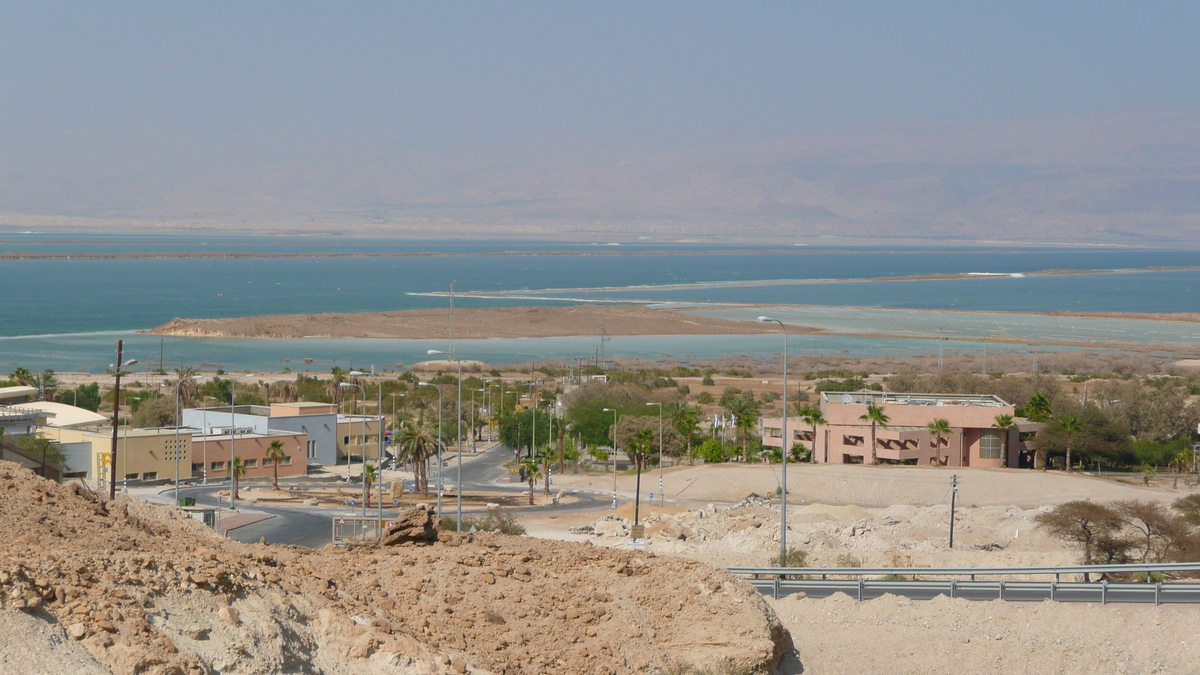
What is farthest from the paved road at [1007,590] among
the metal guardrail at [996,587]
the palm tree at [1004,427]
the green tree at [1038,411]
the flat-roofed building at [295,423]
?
the flat-roofed building at [295,423]

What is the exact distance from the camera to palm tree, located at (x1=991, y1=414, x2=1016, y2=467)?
5703 centimetres

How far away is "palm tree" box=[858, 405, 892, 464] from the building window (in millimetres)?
4349

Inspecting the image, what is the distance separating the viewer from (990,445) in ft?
189

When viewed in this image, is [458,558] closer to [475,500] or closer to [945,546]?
[945,546]

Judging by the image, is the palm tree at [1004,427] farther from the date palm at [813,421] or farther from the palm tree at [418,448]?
the palm tree at [418,448]

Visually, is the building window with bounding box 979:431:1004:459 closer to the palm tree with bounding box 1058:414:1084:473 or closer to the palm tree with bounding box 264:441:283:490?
the palm tree with bounding box 1058:414:1084:473

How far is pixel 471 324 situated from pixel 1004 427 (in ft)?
307

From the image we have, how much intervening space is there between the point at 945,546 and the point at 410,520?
25323mm

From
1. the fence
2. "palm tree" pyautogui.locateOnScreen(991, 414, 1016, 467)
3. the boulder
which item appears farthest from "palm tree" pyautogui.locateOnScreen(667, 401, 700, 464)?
the boulder

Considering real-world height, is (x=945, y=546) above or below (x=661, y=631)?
below

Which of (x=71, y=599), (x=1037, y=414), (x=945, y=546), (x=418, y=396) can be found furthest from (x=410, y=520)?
(x=418, y=396)

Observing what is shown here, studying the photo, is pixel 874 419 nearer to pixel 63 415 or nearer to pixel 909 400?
pixel 909 400

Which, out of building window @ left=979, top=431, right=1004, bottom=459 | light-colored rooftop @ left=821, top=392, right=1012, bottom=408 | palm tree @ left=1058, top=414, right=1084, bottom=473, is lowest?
building window @ left=979, top=431, right=1004, bottom=459

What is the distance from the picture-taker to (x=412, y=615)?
14.4 metres
